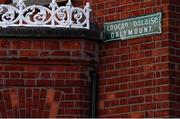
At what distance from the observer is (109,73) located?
10398mm

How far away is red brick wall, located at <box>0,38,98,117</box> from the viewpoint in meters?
10.1

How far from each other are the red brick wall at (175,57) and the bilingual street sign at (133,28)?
0.64 ft

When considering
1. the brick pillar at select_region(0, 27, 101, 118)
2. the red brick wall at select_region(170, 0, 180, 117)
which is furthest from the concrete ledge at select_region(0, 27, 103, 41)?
the red brick wall at select_region(170, 0, 180, 117)

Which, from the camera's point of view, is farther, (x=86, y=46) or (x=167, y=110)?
(x=86, y=46)

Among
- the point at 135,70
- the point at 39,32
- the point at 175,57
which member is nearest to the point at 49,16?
the point at 39,32

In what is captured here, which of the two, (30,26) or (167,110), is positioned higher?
(30,26)

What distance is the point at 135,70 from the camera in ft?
33.1

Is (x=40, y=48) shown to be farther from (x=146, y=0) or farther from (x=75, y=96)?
(x=146, y=0)

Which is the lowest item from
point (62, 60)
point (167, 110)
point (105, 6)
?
point (167, 110)

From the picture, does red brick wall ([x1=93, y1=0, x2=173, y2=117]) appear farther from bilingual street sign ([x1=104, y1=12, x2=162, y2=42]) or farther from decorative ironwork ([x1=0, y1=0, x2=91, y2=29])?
decorative ironwork ([x1=0, y1=0, x2=91, y2=29])

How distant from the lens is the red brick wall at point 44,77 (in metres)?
10.1

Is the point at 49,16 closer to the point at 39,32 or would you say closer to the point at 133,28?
the point at 39,32

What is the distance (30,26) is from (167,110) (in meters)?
2.33

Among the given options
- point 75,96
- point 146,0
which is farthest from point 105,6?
point 75,96
